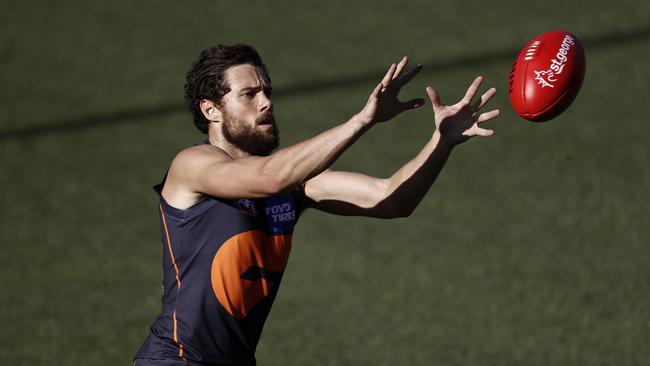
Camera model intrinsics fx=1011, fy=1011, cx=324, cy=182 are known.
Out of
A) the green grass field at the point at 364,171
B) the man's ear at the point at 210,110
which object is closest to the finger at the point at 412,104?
the man's ear at the point at 210,110

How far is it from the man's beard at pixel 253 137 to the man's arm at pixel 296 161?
1.13 feet

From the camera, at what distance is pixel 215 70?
5355 millimetres

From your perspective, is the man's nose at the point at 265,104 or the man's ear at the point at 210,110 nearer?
the man's nose at the point at 265,104

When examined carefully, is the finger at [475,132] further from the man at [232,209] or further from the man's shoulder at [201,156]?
the man's shoulder at [201,156]

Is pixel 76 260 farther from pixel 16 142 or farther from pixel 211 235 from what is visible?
pixel 211 235

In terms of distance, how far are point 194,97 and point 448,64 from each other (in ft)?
24.8

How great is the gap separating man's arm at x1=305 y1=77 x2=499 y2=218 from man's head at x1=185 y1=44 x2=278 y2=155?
53 cm

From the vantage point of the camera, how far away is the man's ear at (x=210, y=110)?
5328 millimetres

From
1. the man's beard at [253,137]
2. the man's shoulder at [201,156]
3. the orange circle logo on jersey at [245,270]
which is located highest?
the man's shoulder at [201,156]

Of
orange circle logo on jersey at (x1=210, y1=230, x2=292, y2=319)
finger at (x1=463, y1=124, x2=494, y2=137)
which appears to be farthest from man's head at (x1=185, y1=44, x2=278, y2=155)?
finger at (x1=463, y1=124, x2=494, y2=137)

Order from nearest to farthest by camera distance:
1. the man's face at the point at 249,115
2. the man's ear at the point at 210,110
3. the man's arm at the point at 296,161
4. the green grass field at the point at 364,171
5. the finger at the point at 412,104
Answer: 1. the man's arm at the point at 296,161
2. the finger at the point at 412,104
3. the man's face at the point at 249,115
4. the man's ear at the point at 210,110
5. the green grass field at the point at 364,171

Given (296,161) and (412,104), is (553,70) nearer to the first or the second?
(412,104)

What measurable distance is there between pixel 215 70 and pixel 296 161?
119 centimetres

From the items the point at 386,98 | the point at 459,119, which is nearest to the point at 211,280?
the point at 386,98
